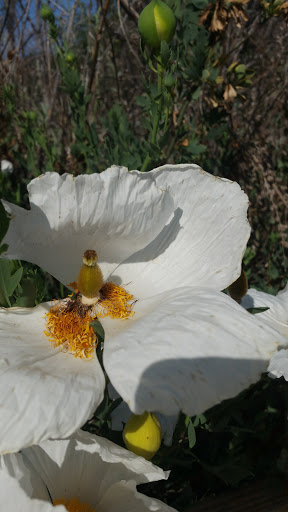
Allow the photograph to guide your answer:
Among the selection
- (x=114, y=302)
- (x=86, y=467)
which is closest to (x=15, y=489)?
(x=86, y=467)

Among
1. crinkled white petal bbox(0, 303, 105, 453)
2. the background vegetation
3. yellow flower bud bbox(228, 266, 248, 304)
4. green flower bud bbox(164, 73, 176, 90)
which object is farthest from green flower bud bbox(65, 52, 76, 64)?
crinkled white petal bbox(0, 303, 105, 453)

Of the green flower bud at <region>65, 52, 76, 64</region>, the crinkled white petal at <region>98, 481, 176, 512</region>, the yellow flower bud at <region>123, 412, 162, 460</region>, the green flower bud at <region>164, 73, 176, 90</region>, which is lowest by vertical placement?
the crinkled white petal at <region>98, 481, 176, 512</region>

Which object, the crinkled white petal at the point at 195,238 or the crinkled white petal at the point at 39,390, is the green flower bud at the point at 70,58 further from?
the crinkled white petal at the point at 39,390

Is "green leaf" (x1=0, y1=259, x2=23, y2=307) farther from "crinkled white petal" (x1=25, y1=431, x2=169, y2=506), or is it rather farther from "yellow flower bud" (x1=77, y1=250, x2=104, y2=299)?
"crinkled white petal" (x1=25, y1=431, x2=169, y2=506)

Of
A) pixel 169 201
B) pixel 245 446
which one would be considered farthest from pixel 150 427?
pixel 245 446

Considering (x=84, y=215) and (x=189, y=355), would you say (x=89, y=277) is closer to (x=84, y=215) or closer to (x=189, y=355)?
(x=84, y=215)

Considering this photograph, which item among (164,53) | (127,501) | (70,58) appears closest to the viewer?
(127,501)

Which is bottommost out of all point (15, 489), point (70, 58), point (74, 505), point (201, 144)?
point (74, 505)
